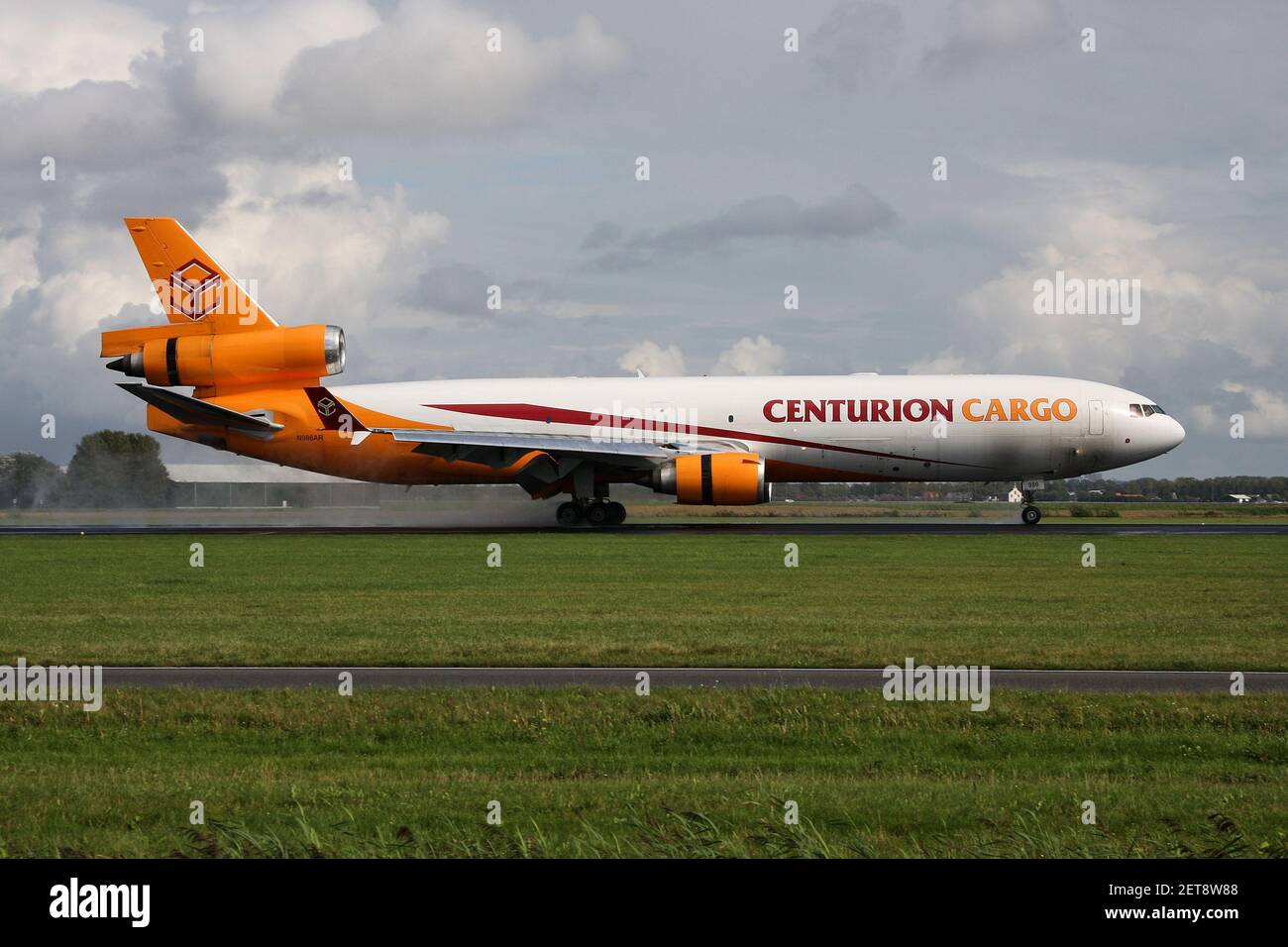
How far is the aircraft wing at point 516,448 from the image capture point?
4434 centimetres

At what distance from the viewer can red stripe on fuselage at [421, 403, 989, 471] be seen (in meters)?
45.6

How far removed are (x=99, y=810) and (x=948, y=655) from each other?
422 inches

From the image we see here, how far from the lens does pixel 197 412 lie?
4528 cm

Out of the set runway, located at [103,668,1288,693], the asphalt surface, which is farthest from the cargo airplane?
runway, located at [103,668,1288,693]

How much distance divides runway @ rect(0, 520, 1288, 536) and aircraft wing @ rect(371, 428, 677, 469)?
255cm

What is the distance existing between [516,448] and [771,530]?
31.6 feet

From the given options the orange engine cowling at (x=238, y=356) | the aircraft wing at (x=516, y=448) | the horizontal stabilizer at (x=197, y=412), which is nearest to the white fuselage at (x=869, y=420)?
the aircraft wing at (x=516, y=448)

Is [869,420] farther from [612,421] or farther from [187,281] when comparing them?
[187,281]

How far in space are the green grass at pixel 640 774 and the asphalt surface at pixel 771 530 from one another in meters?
30.0

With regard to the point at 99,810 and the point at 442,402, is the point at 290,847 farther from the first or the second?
the point at 442,402

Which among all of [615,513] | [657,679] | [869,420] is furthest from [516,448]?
[657,679]

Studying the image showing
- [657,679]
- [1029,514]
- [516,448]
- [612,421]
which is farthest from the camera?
[1029,514]

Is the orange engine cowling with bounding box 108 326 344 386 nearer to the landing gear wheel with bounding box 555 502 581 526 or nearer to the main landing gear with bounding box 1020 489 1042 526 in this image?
the landing gear wheel with bounding box 555 502 581 526

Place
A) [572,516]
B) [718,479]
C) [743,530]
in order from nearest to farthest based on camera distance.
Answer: [718,479] → [743,530] → [572,516]
